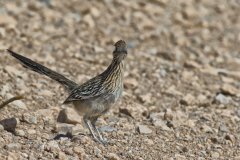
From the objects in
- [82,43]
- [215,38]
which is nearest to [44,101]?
[82,43]

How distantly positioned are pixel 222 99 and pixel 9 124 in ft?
13.0

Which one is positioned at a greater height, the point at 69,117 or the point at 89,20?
the point at 89,20

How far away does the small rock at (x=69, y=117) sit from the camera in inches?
369

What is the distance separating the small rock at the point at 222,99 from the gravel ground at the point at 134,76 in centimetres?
3

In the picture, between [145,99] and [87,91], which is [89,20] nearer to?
[145,99]

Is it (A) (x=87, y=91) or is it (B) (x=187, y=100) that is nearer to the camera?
(A) (x=87, y=91)

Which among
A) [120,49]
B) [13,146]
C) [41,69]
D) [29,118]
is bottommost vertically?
[13,146]

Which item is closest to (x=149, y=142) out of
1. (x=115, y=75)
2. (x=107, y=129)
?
(x=107, y=129)

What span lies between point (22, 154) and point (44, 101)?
2.28 meters

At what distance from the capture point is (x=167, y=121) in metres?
10.1

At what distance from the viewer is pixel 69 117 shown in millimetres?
9383

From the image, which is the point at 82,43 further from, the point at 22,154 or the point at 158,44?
the point at 22,154

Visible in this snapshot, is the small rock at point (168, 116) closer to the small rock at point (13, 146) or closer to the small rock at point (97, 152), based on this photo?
the small rock at point (97, 152)

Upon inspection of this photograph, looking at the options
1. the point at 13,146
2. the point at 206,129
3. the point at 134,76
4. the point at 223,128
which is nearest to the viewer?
the point at 13,146
